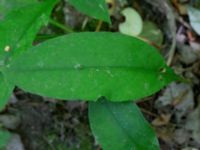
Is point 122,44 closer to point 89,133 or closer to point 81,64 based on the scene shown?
point 81,64

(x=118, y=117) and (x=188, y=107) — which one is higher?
(x=118, y=117)

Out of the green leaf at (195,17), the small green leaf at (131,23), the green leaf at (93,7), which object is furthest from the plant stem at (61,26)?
the green leaf at (195,17)

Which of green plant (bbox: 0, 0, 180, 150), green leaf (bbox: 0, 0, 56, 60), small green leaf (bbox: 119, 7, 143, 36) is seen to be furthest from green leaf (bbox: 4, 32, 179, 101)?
small green leaf (bbox: 119, 7, 143, 36)

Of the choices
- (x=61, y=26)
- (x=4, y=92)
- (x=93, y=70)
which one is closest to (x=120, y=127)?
(x=93, y=70)

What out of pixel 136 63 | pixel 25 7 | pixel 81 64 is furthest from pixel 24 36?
pixel 136 63

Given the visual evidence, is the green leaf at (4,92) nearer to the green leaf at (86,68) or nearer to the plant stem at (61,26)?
the green leaf at (86,68)

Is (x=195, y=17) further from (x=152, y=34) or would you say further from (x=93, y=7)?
(x=93, y=7)

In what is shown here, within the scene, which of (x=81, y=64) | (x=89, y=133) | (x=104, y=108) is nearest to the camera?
(x=81, y=64)
